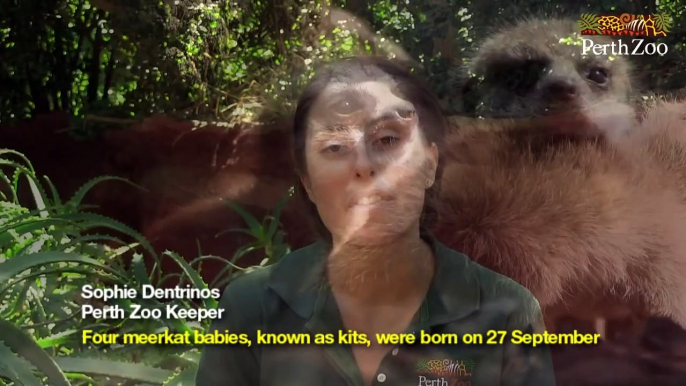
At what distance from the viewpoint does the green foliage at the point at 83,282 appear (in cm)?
102

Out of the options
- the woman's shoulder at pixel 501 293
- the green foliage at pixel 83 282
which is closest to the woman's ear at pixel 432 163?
the woman's shoulder at pixel 501 293

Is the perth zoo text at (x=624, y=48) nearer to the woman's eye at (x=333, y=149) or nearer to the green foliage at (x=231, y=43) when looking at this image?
the green foliage at (x=231, y=43)

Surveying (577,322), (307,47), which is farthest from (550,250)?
Answer: (307,47)

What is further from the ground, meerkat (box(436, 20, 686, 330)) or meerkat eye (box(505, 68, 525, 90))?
meerkat eye (box(505, 68, 525, 90))

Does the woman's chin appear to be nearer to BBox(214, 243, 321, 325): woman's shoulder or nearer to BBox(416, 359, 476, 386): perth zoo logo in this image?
BBox(214, 243, 321, 325): woman's shoulder

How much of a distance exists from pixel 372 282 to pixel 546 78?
42 cm

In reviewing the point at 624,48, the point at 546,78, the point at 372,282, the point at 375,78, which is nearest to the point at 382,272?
the point at 372,282

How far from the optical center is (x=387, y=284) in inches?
39.9

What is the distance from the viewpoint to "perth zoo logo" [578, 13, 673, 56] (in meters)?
1.02

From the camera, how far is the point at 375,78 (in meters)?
1.00

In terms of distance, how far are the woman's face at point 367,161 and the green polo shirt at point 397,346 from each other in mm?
75

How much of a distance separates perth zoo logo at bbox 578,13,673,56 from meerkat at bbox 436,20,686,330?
1 centimetres
